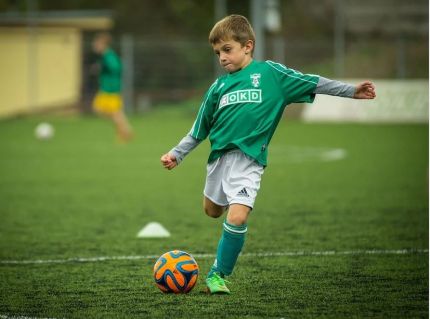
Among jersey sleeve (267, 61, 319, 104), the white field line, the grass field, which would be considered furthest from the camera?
the white field line

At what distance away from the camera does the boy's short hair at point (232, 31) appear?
5.87 metres

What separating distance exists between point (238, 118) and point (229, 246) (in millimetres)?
798

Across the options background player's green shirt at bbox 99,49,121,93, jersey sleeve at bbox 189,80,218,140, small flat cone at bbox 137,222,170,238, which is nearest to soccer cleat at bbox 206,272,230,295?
jersey sleeve at bbox 189,80,218,140

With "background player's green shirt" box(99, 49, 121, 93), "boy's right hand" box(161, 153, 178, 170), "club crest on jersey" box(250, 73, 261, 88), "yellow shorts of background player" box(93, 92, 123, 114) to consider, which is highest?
"club crest on jersey" box(250, 73, 261, 88)

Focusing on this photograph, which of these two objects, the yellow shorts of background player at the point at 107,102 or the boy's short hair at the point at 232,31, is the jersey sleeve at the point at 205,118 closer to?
the boy's short hair at the point at 232,31

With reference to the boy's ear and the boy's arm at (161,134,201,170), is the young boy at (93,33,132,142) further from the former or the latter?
the boy's ear

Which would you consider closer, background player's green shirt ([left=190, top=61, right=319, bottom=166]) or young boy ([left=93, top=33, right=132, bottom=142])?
background player's green shirt ([left=190, top=61, right=319, bottom=166])

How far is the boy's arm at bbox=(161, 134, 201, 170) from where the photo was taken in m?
5.98

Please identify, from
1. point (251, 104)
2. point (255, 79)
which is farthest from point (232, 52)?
point (251, 104)

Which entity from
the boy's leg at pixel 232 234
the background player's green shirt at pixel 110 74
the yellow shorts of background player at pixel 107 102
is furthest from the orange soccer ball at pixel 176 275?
the background player's green shirt at pixel 110 74

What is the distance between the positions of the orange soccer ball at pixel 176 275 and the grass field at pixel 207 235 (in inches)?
2.6

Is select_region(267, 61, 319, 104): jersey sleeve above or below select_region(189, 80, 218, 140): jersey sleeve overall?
above

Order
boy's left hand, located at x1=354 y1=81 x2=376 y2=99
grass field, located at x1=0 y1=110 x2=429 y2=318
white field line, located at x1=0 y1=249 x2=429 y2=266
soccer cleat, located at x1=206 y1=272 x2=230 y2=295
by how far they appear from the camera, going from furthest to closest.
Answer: white field line, located at x1=0 y1=249 x2=429 y2=266
boy's left hand, located at x1=354 y1=81 x2=376 y2=99
soccer cleat, located at x1=206 y1=272 x2=230 y2=295
grass field, located at x1=0 y1=110 x2=429 y2=318

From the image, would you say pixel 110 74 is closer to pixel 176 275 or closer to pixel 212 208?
pixel 212 208
